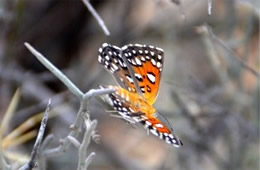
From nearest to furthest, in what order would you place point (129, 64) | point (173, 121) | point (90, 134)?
point (90, 134), point (129, 64), point (173, 121)

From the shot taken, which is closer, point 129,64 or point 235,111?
point 129,64

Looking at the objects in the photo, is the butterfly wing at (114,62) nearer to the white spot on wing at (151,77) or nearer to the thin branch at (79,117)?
the white spot on wing at (151,77)

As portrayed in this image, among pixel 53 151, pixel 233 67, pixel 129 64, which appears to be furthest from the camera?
pixel 233 67

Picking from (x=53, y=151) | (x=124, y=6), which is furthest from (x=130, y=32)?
(x=53, y=151)

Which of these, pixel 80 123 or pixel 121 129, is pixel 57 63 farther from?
pixel 80 123

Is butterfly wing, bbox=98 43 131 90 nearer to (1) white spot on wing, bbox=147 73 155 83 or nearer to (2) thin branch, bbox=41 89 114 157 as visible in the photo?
(1) white spot on wing, bbox=147 73 155 83

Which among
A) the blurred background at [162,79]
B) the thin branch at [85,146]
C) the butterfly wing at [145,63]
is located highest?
the thin branch at [85,146]

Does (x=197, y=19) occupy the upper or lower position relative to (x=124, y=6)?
lower

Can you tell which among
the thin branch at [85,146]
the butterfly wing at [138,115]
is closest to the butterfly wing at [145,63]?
the butterfly wing at [138,115]

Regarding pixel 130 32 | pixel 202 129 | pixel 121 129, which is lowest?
pixel 121 129
